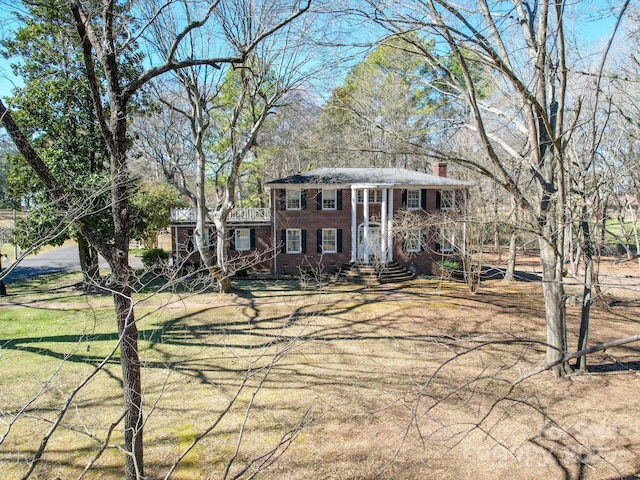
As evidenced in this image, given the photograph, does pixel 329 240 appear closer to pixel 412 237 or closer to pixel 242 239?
pixel 242 239

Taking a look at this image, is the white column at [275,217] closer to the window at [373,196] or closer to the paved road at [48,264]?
the window at [373,196]

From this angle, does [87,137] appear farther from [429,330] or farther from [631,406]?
[631,406]

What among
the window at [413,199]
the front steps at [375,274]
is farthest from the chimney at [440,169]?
the front steps at [375,274]

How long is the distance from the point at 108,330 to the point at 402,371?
9.36 m

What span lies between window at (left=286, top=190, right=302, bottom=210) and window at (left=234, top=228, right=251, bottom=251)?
281cm

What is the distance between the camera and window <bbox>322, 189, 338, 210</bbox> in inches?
883

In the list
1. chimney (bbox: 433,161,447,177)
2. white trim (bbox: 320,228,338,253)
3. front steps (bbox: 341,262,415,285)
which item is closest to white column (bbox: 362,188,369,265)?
front steps (bbox: 341,262,415,285)

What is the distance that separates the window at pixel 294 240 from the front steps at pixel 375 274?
9.41ft

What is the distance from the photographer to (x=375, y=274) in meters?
20.6

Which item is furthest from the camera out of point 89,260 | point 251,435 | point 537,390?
point 89,260

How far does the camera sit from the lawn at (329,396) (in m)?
6.18

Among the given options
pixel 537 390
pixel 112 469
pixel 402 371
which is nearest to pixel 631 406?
pixel 537 390

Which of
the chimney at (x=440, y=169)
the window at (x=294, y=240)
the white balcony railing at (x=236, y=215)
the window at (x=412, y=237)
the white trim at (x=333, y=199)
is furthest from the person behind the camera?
the chimney at (x=440, y=169)

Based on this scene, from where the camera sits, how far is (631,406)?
8102 millimetres
